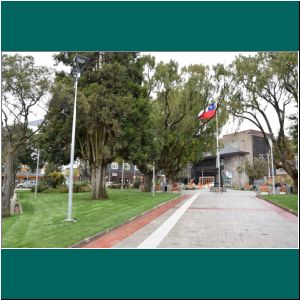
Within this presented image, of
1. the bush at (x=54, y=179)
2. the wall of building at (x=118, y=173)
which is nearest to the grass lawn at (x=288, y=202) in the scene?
the bush at (x=54, y=179)

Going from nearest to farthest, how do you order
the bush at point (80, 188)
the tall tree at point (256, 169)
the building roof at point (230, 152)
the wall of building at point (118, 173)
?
1. the bush at point (80, 188)
2. the tall tree at point (256, 169)
3. the building roof at point (230, 152)
4. the wall of building at point (118, 173)

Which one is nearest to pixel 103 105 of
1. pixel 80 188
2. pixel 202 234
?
pixel 202 234

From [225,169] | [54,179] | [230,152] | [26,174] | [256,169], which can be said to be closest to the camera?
[54,179]

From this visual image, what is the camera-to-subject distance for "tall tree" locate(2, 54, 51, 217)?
1092 cm

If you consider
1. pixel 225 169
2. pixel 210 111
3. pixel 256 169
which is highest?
pixel 210 111

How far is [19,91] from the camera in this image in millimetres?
11430

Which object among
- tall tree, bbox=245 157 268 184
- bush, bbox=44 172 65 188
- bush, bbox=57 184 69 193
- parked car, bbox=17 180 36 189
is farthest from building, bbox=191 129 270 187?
parked car, bbox=17 180 36 189

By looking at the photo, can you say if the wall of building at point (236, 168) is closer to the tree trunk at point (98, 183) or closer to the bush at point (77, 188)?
the bush at point (77, 188)

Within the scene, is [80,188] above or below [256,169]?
below

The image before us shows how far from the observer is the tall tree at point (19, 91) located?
1092cm

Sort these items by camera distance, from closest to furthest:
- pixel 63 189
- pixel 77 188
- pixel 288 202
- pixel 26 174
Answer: pixel 288 202, pixel 63 189, pixel 77 188, pixel 26 174

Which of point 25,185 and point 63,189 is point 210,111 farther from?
point 25,185

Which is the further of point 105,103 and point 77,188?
point 77,188

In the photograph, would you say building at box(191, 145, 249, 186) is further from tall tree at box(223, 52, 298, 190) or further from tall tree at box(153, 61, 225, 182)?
tall tree at box(223, 52, 298, 190)
